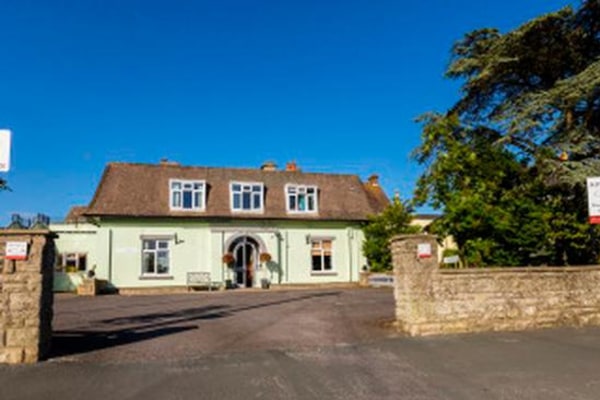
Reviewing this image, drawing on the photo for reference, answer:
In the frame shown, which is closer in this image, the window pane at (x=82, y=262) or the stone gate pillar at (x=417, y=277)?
the stone gate pillar at (x=417, y=277)

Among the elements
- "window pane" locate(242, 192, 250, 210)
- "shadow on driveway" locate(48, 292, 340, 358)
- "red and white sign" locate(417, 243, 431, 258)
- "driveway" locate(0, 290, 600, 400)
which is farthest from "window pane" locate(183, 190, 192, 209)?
"red and white sign" locate(417, 243, 431, 258)

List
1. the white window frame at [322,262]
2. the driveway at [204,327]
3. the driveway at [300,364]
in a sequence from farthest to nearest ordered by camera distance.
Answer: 1. the white window frame at [322,262]
2. the driveway at [204,327]
3. the driveway at [300,364]

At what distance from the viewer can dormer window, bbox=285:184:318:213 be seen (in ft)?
89.7

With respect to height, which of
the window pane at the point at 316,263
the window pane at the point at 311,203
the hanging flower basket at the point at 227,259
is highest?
the window pane at the point at 311,203

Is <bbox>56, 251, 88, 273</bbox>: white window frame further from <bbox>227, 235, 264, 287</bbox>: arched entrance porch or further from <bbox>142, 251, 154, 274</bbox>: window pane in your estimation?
<bbox>227, 235, 264, 287</bbox>: arched entrance porch

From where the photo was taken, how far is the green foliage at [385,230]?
82.7 feet

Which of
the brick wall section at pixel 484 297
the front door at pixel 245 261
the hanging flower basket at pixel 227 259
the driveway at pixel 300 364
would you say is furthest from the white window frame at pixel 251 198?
the brick wall section at pixel 484 297

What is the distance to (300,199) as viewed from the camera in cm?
2764

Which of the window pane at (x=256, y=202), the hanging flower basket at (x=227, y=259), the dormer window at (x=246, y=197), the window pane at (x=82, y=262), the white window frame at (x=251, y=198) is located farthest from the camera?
the window pane at (x=256, y=202)

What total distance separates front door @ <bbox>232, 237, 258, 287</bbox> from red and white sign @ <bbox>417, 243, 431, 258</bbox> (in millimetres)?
17248

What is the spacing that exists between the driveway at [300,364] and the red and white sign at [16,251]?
1.72 metres

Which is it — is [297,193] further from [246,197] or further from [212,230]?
[212,230]

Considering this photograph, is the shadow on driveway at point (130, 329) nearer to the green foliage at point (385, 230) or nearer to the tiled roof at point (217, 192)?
the tiled roof at point (217, 192)

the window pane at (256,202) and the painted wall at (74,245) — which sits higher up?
the window pane at (256,202)
